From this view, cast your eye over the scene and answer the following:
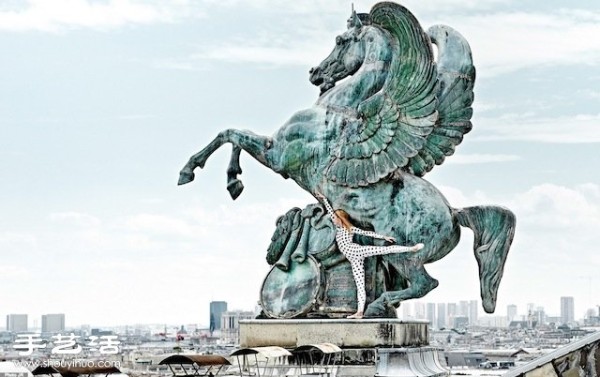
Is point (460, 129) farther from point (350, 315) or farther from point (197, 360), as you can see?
point (197, 360)

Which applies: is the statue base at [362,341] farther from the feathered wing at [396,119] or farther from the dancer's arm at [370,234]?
the feathered wing at [396,119]

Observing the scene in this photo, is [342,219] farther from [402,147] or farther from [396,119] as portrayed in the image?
[396,119]

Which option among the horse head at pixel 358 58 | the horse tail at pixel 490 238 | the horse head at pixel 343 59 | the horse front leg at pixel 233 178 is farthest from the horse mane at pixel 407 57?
the horse front leg at pixel 233 178

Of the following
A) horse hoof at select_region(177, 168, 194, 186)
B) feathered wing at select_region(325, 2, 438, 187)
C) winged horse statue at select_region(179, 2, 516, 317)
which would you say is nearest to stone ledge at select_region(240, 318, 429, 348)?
winged horse statue at select_region(179, 2, 516, 317)

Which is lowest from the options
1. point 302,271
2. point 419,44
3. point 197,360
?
point 197,360

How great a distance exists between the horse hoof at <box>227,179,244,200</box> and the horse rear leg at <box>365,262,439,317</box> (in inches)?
143

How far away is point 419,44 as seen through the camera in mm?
23188

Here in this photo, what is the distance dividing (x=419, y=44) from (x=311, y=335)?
17.7 ft

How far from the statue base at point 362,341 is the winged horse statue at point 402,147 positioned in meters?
0.48

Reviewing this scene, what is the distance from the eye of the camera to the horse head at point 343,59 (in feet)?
78.9

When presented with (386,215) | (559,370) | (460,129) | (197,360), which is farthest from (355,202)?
(559,370)

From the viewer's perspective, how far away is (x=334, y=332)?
74.6 ft

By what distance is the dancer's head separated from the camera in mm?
23158

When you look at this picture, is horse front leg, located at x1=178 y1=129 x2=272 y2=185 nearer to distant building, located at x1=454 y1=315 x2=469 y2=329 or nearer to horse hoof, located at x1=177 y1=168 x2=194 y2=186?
horse hoof, located at x1=177 y1=168 x2=194 y2=186
